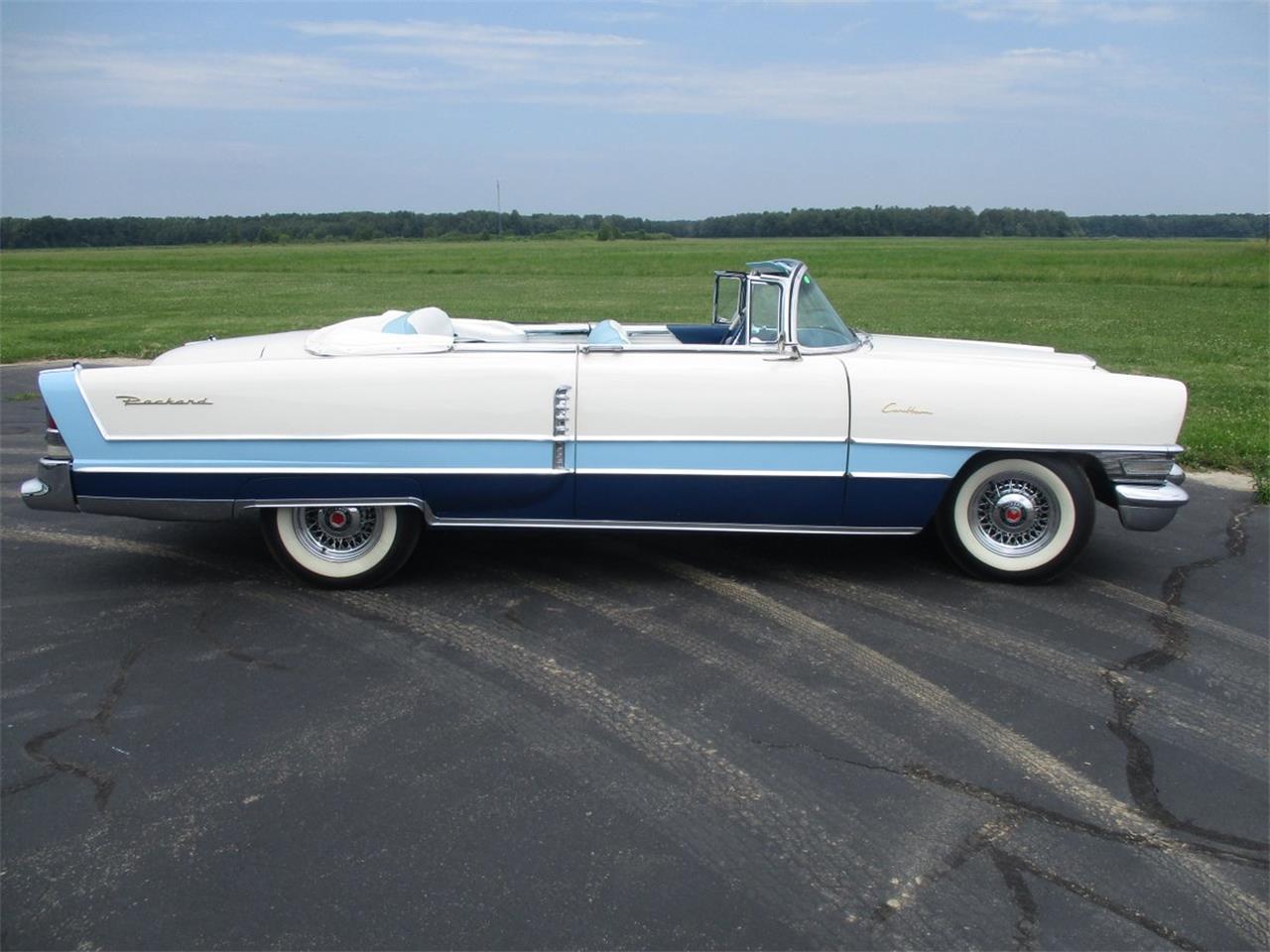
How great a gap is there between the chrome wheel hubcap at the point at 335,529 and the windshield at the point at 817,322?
2221 mm

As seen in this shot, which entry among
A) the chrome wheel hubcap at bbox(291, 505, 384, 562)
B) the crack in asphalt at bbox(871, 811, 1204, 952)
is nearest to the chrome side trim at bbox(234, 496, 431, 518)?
the chrome wheel hubcap at bbox(291, 505, 384, 562)

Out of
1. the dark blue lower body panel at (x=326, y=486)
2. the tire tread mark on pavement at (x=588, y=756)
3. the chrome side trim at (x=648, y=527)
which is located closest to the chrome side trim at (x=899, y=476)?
the chrome side trim at (x=648, y=527)

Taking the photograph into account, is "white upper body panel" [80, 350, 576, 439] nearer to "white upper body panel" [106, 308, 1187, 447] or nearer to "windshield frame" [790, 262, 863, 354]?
"white upper body panel" [106, 308, 1187, 447]

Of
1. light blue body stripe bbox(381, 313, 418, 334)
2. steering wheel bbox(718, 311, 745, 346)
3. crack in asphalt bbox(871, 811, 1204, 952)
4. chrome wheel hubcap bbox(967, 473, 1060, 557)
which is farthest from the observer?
steering wheel bbox(718, 311, 745, 346)

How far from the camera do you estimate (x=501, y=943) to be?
283 centimetres

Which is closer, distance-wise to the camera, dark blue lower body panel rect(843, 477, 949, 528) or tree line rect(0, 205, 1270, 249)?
dark blue lower body panel rect(843, 477, 949, 528)

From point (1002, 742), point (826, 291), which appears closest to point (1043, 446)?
point (1002, 742)

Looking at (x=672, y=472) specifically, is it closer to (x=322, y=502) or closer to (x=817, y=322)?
(x=817, y=322)

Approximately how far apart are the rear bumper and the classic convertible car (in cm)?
1

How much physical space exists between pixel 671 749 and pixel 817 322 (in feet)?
8.51

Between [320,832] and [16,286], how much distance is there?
102 feet

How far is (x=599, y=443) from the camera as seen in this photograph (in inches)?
203

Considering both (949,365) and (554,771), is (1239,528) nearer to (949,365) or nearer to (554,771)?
(949,365)

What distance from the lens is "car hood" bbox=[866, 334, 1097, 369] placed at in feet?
18.6
